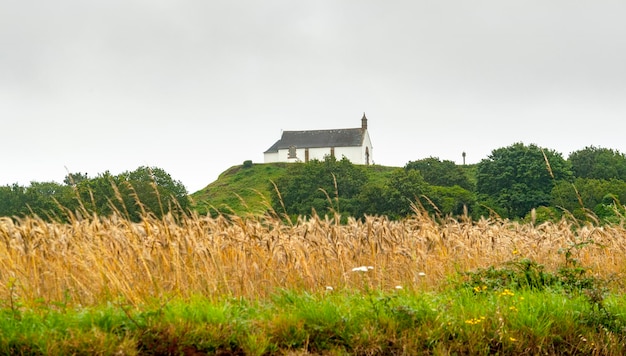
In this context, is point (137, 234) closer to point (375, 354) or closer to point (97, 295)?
point (97, 295)

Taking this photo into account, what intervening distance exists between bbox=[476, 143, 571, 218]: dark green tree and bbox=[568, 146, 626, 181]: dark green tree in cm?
1266

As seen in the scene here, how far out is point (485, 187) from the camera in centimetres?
7256

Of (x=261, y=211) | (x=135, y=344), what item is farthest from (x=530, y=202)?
(x=135, y=344)

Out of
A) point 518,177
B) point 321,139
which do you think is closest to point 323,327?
point 518,177

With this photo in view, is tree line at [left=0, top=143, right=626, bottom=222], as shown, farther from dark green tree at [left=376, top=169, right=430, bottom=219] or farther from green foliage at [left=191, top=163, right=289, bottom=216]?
green foliage at [left=191, top=163, right=289, bottom=216]

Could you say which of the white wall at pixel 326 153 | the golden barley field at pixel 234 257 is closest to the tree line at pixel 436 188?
the white wall at pixel 326 153

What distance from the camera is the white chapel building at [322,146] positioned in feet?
402

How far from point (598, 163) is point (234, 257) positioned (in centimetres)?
8691

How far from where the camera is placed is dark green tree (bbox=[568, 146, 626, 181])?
8331cm

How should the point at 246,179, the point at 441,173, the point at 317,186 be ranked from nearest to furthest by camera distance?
the point at 317,186, the point at 441,173, the point at 246,179

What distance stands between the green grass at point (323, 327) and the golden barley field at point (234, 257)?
635mm

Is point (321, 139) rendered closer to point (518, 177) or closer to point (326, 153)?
point (326, 153)

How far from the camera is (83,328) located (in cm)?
544

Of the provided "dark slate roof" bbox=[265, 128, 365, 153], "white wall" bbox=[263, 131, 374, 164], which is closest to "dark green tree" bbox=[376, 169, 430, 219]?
"white wall" bbox=[263, 131, 374, 164]
